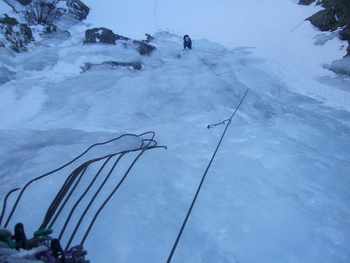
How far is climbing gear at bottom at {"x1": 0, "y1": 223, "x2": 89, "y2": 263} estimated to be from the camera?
90 cm

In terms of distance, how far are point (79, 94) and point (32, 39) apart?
3963 mm

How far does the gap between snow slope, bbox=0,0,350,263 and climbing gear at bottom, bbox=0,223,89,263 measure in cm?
45

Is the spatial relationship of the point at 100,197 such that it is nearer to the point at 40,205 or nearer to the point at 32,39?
the point at 40,205

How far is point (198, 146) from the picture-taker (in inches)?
125

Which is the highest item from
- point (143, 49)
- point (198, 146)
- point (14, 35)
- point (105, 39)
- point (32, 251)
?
point (14, 35)

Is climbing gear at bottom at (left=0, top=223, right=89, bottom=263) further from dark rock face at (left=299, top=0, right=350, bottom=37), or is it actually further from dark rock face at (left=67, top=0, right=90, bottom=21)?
dark rock face at (left=67, top=0, right=90, bottom=21)

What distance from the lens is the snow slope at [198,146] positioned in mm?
1846

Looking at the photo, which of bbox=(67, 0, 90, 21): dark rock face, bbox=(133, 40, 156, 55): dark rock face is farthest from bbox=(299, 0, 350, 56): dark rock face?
bbox=(67, 0, 90, 21): dark rock face

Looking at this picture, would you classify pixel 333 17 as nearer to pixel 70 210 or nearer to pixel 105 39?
pixel 105 39

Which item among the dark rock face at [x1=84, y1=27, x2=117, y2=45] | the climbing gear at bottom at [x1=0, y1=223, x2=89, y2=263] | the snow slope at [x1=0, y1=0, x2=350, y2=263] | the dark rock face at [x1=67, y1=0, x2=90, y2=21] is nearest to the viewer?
the climbing gear at bottom at [x1=0, y1=223, x2=89, y2=263]

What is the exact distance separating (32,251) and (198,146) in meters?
2.37

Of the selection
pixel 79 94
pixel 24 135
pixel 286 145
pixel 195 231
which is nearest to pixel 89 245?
pixel 195 231

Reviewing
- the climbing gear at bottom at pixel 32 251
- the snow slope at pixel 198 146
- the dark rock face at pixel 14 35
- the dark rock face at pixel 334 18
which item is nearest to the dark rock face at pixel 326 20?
the dark rock face at pixel 334 18

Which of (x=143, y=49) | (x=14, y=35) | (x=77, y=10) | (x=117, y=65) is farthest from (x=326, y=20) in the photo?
(x=77, y=10)
